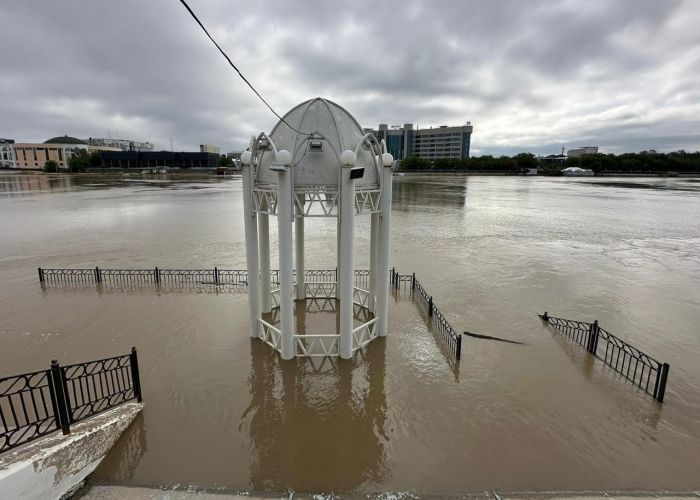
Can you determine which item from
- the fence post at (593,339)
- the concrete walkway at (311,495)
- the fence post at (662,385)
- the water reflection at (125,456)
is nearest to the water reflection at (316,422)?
the concrete walkway at (311,495)

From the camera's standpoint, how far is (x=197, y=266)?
2280cm

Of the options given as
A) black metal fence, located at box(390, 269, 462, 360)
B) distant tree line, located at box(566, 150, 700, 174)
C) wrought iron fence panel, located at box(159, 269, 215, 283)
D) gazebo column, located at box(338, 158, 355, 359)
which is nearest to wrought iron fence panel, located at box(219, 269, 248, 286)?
wrought iron fence panel, located at box(159, 269, 215, 283)

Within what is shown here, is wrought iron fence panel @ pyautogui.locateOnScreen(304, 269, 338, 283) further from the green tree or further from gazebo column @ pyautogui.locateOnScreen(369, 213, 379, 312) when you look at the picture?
the green tree

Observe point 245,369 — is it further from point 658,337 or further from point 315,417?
point 658,337

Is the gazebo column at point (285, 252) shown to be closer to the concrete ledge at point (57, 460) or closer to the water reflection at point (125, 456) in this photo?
the water reflection at point (125, 456)

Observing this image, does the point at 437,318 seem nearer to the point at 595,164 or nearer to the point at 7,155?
the point at 595,164

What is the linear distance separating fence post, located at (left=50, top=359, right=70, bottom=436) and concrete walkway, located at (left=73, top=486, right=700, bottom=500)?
4.11 ft

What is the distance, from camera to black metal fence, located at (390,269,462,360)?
11.9 metres

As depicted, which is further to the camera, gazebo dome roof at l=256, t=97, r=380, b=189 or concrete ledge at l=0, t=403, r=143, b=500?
gazebo dome roof at l=256, t=97, r=380, b=189

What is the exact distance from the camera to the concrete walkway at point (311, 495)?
21.1ft

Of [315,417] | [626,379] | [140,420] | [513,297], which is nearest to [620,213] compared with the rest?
[513,297]

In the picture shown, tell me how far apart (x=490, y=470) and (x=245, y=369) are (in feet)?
22.8

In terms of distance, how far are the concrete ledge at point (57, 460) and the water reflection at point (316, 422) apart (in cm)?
288

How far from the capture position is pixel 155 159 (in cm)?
15312
